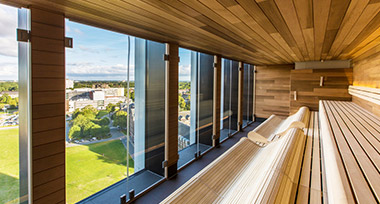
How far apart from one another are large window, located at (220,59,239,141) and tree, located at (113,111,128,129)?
2.81m

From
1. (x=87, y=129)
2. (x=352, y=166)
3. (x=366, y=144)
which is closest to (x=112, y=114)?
(x=87, y=129)

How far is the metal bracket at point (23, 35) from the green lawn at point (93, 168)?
101cm

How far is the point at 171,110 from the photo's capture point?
316 centimetres

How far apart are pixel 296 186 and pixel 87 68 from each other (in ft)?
6.77

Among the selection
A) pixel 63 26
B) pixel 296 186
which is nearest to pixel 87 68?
pixel 63 26

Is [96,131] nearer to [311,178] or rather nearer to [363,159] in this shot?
[311,178]

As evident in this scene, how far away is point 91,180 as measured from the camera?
220 cm

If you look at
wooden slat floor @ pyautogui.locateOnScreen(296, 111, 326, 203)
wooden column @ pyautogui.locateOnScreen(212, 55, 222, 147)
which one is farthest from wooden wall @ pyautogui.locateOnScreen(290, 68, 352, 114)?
wooden slat floor @ pyautogui.locateOnScreen(296, 111, 326, 203)

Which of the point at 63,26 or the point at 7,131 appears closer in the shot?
the point at 7,131

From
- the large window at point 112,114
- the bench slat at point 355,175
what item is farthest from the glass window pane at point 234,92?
the bench slat at point 355,175

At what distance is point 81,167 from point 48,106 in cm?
77

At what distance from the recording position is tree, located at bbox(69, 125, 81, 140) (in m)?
1.95

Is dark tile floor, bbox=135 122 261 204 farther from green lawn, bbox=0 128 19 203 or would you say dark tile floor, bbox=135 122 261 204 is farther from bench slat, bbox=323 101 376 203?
bench slat, bbox=323 101 376 203

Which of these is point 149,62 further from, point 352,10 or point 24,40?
point 352,10
